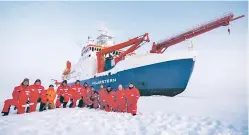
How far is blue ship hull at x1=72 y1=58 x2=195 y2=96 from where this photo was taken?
12.1 m

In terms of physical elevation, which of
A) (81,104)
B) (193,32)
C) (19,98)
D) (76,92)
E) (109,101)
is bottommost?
(81,104)

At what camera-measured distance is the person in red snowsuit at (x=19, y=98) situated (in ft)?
22.3

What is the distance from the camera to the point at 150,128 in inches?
169

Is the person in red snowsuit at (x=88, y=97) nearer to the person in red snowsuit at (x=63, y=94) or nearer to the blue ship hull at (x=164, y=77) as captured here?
the person in red snowsuit at (x=63, y=94)

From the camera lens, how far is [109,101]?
7.49m

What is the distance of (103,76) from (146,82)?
458cm

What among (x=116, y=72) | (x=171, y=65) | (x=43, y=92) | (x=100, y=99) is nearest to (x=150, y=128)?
(x=100, y=99)

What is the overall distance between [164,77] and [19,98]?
26.6ft

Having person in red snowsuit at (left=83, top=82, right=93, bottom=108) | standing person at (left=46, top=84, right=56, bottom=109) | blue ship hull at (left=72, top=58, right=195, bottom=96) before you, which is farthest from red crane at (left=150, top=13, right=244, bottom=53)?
standing person at (left=46, top=84, right=56, bottom=109)

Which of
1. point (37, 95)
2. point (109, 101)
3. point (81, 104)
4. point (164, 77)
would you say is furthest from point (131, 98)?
point (164, 77)

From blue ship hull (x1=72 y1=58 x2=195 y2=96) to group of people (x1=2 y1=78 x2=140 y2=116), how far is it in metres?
4.80

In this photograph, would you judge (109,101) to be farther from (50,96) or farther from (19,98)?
(19,98)

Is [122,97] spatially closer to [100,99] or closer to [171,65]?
[100,99]

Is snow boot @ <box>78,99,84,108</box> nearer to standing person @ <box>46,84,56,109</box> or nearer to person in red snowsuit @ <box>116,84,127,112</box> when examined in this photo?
standing person @ <box>46,84,56,109</box>
